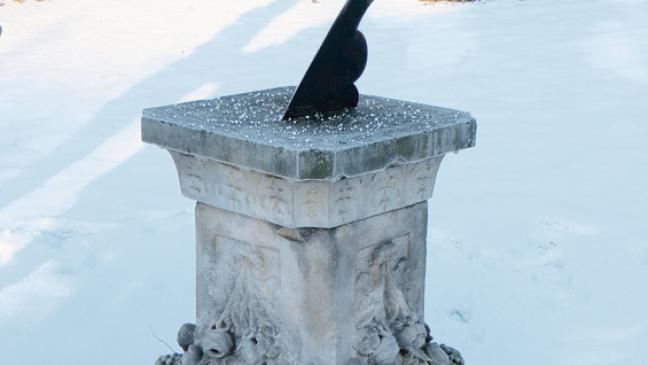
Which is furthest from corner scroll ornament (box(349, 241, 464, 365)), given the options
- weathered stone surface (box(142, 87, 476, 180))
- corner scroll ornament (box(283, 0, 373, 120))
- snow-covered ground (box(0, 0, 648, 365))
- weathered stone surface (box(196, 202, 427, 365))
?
snow-covered ground (box(0, 0, 648, 365))

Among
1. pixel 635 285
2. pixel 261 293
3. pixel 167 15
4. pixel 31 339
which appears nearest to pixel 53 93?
pixel 167 15

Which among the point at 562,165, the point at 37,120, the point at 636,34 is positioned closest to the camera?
the point at 562,165

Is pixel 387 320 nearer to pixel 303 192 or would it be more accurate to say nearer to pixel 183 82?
pixel 303 192

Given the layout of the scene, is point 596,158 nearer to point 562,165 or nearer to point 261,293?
point 562,165

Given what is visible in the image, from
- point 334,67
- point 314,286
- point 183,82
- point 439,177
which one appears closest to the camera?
point 314,286

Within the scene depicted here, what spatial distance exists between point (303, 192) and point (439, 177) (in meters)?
3.42

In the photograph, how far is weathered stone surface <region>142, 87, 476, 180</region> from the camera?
3105 millimetres

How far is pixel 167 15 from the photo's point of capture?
10312 mm

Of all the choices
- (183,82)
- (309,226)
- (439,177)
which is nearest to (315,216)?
(309,226)

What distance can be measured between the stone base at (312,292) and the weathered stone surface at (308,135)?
→ 0.25 metres

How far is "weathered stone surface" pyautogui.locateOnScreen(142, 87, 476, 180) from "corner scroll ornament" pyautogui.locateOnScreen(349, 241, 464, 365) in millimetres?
376

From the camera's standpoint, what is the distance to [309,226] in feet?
10.7

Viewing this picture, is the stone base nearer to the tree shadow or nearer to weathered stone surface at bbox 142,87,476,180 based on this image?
weathered stone surface at bbox 142,87,476,180

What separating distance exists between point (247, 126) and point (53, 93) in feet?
16.3
